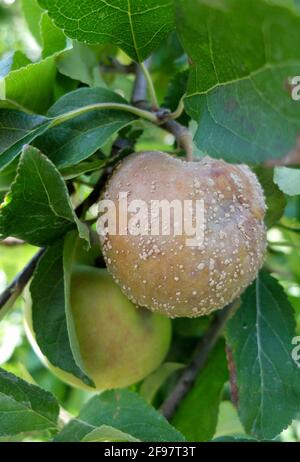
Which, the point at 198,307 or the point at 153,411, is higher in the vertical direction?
the point at 198,307

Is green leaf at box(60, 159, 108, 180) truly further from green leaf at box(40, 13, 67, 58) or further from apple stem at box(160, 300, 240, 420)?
apple stem at box(160, 300, 240, 420)

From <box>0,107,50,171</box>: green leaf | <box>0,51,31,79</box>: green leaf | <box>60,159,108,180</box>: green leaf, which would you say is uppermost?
<box>0,51,31,79</box>: green leaf

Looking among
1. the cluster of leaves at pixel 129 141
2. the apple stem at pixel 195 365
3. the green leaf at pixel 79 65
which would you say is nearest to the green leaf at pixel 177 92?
the cluster of leaves at pixel 129 141

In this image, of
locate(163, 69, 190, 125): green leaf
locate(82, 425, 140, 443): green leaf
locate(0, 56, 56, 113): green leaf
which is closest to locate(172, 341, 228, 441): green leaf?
locate(82, 425, 140, 443): green leaf

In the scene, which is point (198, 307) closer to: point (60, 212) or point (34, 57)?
point (60, 212)

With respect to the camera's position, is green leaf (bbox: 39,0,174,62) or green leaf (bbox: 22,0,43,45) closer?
green leaf (bbox: 39,0,174,62)
